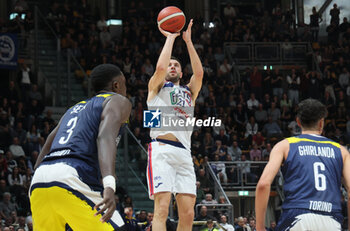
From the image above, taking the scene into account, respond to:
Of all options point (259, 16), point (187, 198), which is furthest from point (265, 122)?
point (187, 198)

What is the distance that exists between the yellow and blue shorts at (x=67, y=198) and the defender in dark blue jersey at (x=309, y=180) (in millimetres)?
1370

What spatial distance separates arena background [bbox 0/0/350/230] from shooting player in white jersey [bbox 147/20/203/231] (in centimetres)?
786

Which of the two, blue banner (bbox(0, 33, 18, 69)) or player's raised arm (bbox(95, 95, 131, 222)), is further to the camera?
blue banner (bbox(0, 33, 18, 69))

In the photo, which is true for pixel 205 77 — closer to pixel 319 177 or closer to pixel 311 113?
pixel 311 113

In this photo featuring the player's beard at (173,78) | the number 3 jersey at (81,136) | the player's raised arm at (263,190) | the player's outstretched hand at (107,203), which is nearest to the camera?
the player's outstretched hand at (107,203)

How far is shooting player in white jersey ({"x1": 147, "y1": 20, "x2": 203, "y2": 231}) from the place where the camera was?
8.07 metres

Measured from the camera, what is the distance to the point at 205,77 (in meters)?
24.5

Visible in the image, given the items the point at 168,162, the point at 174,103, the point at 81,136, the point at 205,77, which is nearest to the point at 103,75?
the point at 81,136

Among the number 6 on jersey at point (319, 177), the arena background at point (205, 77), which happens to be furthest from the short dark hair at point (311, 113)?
the arena background at point (205, 77)

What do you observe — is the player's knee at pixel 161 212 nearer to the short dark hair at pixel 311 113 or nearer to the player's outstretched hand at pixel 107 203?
the short dark hair at pixel 311 113

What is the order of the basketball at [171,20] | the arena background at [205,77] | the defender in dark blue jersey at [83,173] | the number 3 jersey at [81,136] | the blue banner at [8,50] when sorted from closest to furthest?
the defender in dark blue jersey at [83,173] < the number 3 jersey at [81,136] < the basketball at [171,20] < the arena background at [205,77] < the blue banner at [8,50]

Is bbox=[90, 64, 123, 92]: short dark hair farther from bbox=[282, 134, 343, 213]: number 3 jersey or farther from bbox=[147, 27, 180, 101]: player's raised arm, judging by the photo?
bbox=[147, 27, 180, 101]: player's raised arm

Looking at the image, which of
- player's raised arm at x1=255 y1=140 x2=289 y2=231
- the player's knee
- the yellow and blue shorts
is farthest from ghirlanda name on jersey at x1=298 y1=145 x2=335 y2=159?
the player's knee

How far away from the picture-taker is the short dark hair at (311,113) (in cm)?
575
